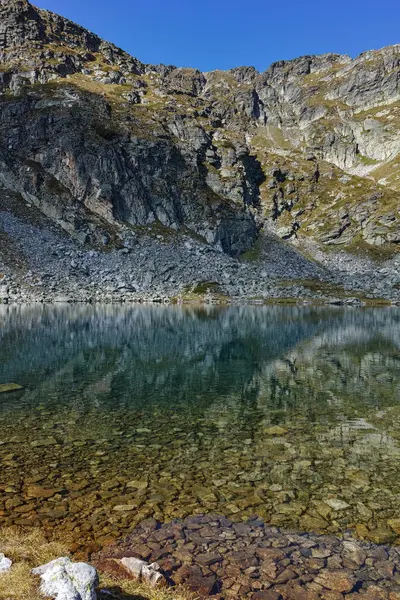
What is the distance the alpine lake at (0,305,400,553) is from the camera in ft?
35.4

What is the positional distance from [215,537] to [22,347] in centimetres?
3180

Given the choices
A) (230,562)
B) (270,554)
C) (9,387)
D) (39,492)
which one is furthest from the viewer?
(9,387)

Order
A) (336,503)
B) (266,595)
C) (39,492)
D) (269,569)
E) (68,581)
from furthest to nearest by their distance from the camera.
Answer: (39,492) → (336,503) → (269,569) → (266,595) → (68,581)

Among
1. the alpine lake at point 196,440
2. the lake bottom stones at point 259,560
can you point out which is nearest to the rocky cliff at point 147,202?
the alpine lake at point 196,440

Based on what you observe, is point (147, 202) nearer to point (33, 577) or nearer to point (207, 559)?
point (207, 559)

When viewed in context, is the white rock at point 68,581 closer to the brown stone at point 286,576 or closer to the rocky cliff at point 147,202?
the brown stone at point 286,576

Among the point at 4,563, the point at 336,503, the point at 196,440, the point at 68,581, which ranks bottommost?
the point at 196,440

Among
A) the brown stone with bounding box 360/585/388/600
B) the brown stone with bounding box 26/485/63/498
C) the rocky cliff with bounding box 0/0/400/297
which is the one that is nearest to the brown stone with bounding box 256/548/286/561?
the brown stone with bounding box 360/585/388/600

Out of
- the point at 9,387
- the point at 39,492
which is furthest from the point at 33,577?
the point at 9,387

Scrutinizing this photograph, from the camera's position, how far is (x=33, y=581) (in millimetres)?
6379

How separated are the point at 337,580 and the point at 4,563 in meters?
6.06

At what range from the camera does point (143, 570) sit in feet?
26.2

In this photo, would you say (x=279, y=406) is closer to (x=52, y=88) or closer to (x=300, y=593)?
(x=300, y=593)

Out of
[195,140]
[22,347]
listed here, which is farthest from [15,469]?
[195,140]
